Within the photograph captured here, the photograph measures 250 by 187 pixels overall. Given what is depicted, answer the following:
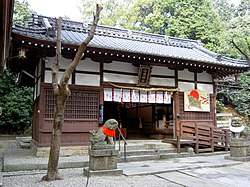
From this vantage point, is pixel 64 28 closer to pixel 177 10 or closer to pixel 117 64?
pixel 117 64

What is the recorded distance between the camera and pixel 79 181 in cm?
534

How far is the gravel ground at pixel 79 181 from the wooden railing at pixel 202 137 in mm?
3938

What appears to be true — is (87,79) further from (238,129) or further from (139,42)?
(238,129)

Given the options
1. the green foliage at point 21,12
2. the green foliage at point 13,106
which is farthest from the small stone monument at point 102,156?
the green foliage at point 21,12

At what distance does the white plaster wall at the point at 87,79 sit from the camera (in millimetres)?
8930

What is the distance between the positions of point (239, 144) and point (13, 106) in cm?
1581

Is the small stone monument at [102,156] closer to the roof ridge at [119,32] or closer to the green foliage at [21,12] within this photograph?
the roof ridge at [119,32]

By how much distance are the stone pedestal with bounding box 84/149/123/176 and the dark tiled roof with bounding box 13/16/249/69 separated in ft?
12.4

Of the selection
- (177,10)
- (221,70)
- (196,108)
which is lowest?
(196,108)

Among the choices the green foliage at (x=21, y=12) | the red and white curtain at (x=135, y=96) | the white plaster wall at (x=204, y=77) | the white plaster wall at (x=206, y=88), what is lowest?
the red and white curtain at (x=135, y=96)

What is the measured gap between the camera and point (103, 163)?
6.01 meters

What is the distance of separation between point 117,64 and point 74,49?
2157mm

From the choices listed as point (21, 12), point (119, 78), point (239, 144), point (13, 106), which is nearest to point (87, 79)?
point (119, 78)

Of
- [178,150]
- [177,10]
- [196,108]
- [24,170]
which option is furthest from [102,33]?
[177,10]
